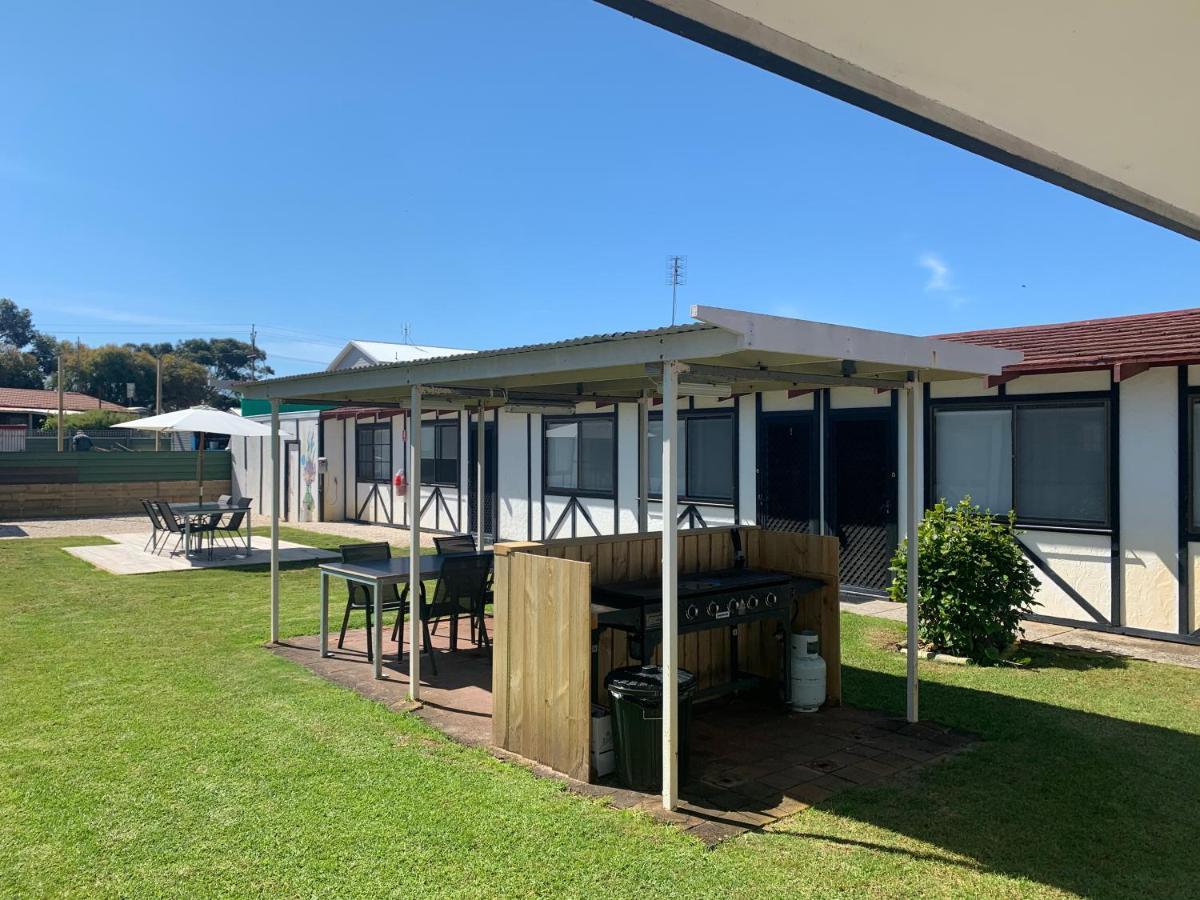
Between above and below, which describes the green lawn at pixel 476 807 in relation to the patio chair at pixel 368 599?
below

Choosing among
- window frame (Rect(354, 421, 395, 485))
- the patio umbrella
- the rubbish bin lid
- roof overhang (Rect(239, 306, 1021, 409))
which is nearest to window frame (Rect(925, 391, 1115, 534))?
roof overhang (Rect(239, 306, 1021, 409))

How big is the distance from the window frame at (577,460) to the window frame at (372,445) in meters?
5.26

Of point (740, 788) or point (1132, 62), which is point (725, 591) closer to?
point (740, 788)

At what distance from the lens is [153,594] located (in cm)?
948

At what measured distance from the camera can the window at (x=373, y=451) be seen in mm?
18172

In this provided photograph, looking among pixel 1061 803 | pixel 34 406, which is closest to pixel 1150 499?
pixel 1061 803

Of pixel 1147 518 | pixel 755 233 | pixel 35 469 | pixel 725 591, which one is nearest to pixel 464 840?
pixel 725 591

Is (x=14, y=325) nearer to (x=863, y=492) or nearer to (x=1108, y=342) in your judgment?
(x=863, y=492)

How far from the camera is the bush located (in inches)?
262

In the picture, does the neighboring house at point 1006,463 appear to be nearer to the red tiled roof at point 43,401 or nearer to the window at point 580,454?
the window at point 580,454

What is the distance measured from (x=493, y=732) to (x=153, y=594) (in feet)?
21.3

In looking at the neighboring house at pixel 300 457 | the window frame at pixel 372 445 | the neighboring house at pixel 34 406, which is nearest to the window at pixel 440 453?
the window frame at pixel 372 445

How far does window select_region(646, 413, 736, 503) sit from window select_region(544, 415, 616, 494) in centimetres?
111

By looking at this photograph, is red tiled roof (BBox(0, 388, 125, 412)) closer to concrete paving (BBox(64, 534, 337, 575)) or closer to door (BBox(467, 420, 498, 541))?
concrete paving (BBox(64, 534, 337, 575))
